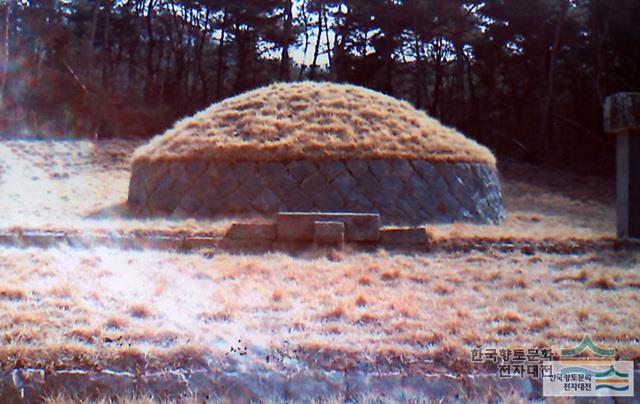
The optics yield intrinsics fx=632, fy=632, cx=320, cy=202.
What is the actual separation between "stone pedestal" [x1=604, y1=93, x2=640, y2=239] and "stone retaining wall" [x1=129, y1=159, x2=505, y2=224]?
2.25 metres

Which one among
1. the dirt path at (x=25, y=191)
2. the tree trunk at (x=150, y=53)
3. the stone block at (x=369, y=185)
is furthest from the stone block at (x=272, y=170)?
the tree trunk at (x=150, y=53)

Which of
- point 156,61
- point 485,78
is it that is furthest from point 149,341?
point 156,61

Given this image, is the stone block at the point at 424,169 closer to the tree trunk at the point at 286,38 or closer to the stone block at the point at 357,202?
the stone block at the point at 357,202

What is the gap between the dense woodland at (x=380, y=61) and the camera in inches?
739

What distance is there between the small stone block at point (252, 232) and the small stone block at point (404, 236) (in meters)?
1.02

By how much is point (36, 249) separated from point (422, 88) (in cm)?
1890

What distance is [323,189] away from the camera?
759 centimetres

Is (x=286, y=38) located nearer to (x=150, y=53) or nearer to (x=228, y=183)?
(x=150, y=53)

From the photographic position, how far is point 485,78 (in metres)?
20.6

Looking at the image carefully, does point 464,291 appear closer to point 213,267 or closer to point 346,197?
point 213,267

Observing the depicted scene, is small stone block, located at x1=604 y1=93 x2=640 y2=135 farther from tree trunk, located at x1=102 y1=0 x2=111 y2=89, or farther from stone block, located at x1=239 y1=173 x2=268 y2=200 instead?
tree trunk, located at x1=102 y1=0 x2=111 y2=89

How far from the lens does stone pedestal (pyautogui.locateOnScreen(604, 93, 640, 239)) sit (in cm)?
579

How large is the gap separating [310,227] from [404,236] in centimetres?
86

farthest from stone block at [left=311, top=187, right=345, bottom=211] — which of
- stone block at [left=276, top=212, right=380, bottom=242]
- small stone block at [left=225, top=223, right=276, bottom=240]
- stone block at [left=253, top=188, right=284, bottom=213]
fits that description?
small stone block at [left=225, top=223, right=276, bottom=240]
